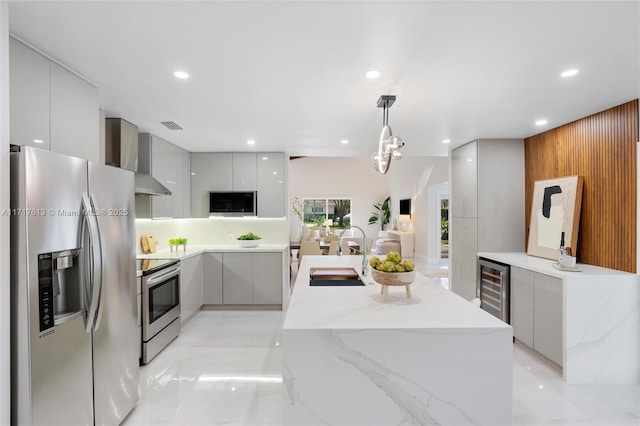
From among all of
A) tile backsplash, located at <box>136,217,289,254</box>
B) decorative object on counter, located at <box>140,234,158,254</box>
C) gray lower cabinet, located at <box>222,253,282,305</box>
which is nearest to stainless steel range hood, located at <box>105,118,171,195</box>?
decorative object on counter, located at <box>140,234,158,254</box>

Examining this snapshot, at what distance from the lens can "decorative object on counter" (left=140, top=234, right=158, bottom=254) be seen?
4.23m

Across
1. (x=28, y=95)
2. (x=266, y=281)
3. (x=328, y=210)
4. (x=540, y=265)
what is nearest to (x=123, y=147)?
(x=28, y=95)

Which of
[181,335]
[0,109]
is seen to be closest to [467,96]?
[0,109]

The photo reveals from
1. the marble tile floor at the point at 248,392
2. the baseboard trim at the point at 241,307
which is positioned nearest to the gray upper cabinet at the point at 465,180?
the marble tile floor at the point at 248,392

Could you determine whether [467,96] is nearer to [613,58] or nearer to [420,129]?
[613,58]

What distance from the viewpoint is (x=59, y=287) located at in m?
1.78

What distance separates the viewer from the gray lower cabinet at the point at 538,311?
2.92m

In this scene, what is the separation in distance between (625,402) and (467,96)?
2559 millimetres

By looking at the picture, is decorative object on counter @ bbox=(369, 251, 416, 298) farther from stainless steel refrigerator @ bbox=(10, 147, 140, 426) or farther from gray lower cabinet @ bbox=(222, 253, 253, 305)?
gray lower cabinet @ bbox=(222, 253, 253, 305)

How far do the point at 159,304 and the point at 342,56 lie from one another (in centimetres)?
279

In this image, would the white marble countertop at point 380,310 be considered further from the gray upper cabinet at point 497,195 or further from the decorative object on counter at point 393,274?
the gray upper cabinet at point 497,195

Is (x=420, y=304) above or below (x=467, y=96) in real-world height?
below

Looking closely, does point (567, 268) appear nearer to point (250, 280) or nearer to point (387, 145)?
point (387, 145)

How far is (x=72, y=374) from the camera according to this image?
177cm
